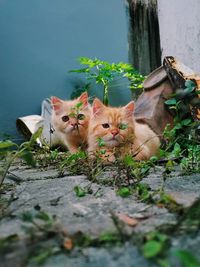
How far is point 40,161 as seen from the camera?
3.09 m

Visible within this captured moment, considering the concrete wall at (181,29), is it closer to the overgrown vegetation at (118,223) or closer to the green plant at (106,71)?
the green plant at (106,71)

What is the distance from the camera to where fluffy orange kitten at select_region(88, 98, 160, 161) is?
2834 mm

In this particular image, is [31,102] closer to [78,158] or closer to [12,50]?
[12,50]

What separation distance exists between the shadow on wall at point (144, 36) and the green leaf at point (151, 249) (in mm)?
4766

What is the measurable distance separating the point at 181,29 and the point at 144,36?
1.02 meters

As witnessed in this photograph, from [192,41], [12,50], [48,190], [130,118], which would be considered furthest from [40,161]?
[12,50]

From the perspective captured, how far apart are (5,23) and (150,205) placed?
4.38 m

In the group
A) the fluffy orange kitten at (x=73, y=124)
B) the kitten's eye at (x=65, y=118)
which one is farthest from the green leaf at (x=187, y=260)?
the kitten's eye at (x=65, y=118)

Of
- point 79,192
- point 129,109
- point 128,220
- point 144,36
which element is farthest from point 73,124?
point 144,36

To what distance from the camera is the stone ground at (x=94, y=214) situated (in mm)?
858

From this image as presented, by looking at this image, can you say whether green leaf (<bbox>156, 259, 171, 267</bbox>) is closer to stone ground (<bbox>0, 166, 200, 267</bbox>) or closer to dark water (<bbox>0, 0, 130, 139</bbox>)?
stone ground (<bbox>0, 166, 200, 267</bbox>)

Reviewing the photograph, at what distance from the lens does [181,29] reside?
4.62 meters

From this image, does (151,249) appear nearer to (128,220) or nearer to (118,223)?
(118,223)

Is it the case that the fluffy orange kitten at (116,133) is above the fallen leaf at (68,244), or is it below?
below
